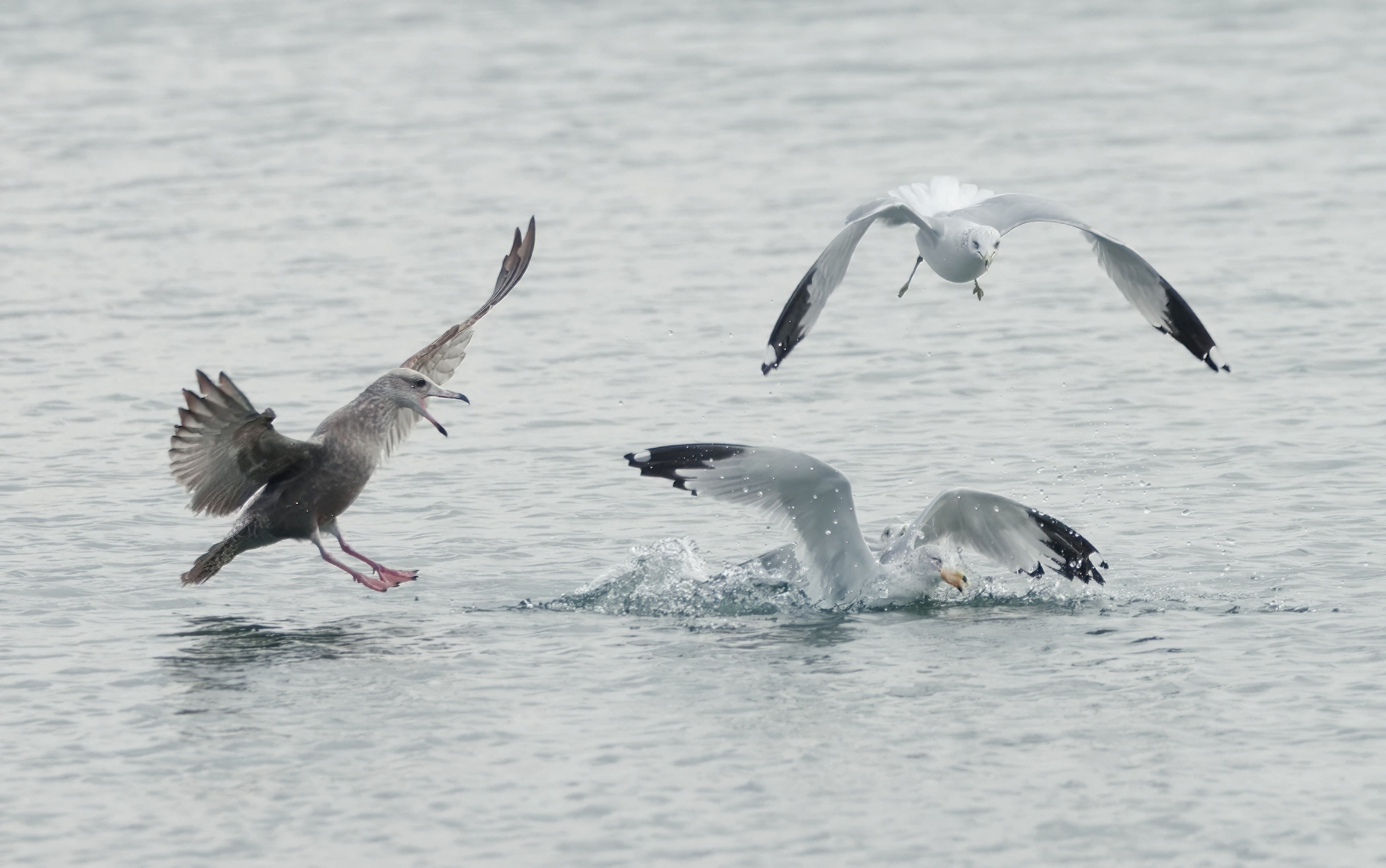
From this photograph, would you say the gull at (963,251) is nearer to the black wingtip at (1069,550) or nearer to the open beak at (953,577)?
the black wingtip at (1069,550)

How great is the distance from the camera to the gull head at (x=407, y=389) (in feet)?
37.0

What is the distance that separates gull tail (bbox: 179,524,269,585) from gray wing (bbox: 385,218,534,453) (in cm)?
89

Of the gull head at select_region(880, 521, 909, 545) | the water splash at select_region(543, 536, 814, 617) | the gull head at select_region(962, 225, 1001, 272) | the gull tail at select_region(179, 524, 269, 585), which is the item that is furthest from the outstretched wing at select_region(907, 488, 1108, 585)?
the gull tail at select_region(179, 524, 269, 585)

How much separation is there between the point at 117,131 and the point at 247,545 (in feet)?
52.2

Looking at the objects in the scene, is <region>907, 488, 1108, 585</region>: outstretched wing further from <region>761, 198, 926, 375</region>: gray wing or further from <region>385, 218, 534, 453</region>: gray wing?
<region>385, 218, 534, 453</region>: gray wing

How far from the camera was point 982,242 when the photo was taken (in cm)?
1024

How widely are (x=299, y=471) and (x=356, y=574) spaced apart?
23.9 inches

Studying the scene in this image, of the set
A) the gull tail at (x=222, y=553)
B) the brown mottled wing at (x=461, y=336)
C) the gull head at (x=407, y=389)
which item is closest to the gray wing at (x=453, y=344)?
the brown mottled wing at (x=461, y=336)

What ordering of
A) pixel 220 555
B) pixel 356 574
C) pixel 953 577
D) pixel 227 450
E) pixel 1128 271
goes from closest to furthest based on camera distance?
pixel 227 450
pixel 953 577
pixel 1128 271
pixel 220 555
pixel 356 574

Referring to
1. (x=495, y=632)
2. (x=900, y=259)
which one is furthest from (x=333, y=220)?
(x=495, y=632)

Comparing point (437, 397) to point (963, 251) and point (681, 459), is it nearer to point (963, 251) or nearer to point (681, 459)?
point (681, 459)

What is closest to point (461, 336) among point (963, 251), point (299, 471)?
point (299, 471)

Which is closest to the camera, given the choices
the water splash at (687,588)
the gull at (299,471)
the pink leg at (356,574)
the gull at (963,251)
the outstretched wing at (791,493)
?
the gull at (963,251)

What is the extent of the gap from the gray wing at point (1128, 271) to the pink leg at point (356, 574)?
11.4 ft
